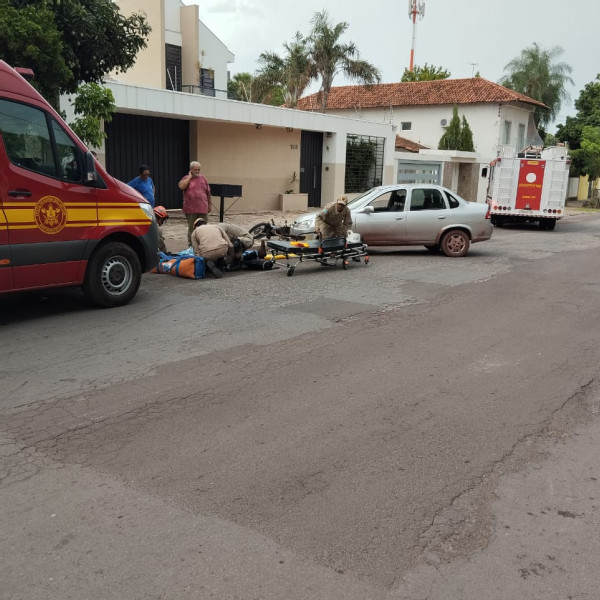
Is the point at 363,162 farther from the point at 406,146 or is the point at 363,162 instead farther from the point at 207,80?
the point at 406,146

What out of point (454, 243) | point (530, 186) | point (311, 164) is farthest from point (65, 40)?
point (530, 186)

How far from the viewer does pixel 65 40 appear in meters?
10.9

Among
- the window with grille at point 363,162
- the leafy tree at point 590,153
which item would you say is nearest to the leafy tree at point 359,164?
the window with grille at point 363,162

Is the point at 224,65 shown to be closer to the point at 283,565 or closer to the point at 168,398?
the point at 168,398

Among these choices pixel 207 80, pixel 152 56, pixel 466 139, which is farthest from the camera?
pixel 466 139

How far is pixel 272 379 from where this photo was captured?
5758 millimetres

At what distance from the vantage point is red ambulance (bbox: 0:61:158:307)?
23.5 ft

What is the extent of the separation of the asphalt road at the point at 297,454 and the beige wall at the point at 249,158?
1525 cm

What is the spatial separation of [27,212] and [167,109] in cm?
1277

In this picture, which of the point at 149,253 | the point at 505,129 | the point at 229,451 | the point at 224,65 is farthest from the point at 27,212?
the point at 505,129

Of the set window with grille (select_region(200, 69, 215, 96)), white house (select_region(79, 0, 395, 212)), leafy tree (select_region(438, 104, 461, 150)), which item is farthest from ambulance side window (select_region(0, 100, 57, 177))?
leafy tree (select_region(438, 104, 461, 150))

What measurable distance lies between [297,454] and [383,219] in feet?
33.3

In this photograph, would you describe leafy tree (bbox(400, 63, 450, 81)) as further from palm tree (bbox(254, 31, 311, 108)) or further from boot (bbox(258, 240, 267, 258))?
boot (bbox(258, 240, 267, 258))

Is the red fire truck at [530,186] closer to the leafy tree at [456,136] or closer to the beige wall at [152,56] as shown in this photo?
the beige wall at [152,56]
